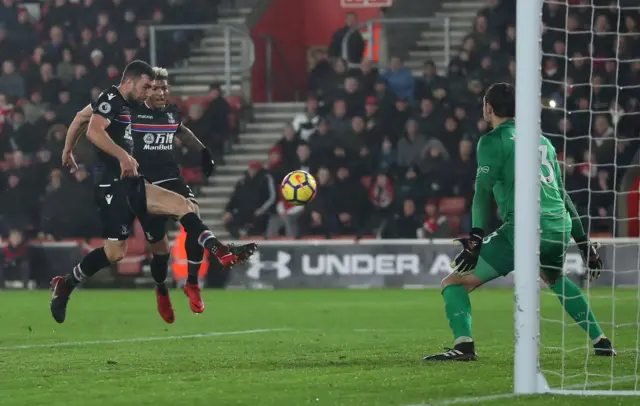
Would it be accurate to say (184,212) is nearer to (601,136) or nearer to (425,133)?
(601,136)

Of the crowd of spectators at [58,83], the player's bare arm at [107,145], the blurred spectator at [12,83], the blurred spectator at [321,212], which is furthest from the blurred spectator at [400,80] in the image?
the player's bare arm at [107,145]

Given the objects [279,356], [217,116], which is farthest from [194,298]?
[217,116]

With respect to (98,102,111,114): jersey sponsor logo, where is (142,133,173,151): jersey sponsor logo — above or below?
below

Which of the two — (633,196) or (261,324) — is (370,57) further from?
(261,324)

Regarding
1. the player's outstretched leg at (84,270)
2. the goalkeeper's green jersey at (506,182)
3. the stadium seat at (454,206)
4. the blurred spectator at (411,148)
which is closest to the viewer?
the goalkeeper's green jersey at (506,182)

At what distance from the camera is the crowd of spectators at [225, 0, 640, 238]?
18828 mm

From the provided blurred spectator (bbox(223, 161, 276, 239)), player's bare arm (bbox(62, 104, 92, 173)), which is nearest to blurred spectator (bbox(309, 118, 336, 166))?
blurred spectator (bbox(223, 161, 276, 239))

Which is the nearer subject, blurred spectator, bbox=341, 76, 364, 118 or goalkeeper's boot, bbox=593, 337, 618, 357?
goalkeeper's boot, bbox=593, 337, 618, 357

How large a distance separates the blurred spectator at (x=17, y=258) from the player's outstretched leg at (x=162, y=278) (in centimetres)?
899

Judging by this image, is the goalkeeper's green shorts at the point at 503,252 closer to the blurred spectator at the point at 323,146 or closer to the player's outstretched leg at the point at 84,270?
the player's outstretched leg at the point at 84,270

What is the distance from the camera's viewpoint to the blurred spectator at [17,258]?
20031 millimetres

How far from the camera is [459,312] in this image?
27.2ft

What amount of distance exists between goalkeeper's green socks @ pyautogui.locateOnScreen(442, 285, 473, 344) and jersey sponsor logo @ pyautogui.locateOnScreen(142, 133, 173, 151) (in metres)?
3.62

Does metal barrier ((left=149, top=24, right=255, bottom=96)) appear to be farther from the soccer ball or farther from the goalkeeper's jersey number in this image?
the goalkeeper's jersey number
